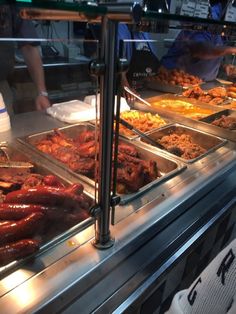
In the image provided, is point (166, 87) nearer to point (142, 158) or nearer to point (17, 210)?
point (142, 158)

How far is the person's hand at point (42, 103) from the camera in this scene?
221 cm

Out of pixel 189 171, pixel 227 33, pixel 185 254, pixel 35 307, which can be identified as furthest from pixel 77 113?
pixel 35 307

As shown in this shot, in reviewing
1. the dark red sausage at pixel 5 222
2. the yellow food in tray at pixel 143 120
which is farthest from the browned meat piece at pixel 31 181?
the yellow food in tray at pixel 143 120

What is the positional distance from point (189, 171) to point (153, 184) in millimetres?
292

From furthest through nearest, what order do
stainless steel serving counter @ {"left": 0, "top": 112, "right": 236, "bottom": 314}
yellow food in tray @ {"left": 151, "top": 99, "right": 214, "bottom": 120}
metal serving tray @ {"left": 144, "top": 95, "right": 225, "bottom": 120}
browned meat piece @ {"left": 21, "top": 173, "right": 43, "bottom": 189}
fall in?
1. yellow food in tray @ {"left": 151, "top": 99, "right": 214, "bottom": 120}
2. metal serving tray @ {"left": 144, "top": 95, "right": 225, "bottom": 120}
3. browned meat piece @ {"left": 21, "top": 173, "right": 43, "bottom": 189}
4. stainless steel serving counter @ {"left": 0, "top": 112, "right": 236, "bottom": 314}

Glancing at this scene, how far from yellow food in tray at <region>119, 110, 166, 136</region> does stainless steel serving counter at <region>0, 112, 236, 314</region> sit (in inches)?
23.8

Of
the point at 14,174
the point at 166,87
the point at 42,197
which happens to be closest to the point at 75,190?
the point at 42,197

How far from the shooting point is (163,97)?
2.95 meters

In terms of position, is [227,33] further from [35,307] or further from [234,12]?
[35,307]

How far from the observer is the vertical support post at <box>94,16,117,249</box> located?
790 mm

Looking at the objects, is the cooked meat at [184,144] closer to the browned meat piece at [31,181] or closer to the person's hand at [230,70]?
the browned meat piece at [31,181]

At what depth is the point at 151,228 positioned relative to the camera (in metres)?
1.16

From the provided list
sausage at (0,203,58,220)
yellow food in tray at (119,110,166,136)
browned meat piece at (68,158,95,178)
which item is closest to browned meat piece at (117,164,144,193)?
browned meat piece at (68,158,95,178)

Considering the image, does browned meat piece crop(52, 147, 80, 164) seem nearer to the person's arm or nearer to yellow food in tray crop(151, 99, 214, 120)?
the person's arm
